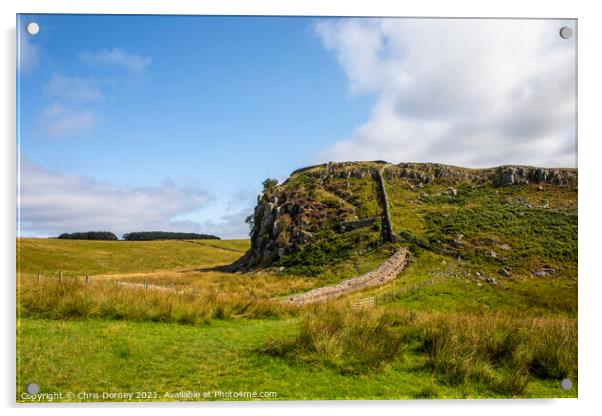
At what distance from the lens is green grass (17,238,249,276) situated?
319 inches

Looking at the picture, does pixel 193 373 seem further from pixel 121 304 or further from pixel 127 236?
pixel 127 236

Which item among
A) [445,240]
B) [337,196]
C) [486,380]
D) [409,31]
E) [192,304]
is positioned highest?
[409,31]

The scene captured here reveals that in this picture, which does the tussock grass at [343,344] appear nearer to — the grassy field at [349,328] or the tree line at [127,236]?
the grassy field at [349,328]

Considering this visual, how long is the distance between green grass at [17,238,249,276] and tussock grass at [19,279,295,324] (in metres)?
0.62

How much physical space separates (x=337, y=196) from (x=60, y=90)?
10813 millimetres

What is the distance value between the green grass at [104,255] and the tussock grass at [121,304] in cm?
62

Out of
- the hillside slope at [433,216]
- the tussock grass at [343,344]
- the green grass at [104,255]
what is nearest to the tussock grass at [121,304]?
the green grass at [104,255]

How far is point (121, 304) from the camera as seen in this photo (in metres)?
7.73

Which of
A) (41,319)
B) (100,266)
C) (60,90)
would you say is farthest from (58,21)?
(100,266)

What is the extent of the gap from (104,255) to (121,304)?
3790mm

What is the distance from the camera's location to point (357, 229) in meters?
14.9
